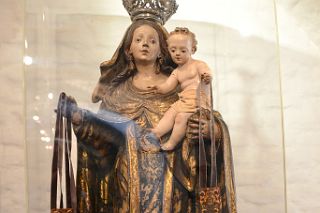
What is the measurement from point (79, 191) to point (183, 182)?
21 cm

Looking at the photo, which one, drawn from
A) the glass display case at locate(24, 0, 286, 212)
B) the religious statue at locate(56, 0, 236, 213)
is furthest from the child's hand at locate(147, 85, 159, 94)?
the glass display case at locate(24, 0, 286, 212)

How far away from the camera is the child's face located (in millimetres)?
1272

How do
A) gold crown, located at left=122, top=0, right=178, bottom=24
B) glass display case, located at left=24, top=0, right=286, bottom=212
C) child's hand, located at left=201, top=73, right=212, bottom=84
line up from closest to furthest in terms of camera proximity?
child's hand, located at left=201, top=73, right=212, bottom=84 < gold crown, located at left=122, top=0, right=178, bottom=24 < glass display case, located at left=24, top=0, right=286, bottom=212

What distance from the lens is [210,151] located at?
126cm

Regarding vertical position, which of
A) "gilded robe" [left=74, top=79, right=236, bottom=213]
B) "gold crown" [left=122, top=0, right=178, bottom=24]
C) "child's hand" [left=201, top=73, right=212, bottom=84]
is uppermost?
"gold crown" [left=122, top=0, right=178, bottom=24]

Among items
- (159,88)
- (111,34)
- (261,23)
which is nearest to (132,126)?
(159,88)

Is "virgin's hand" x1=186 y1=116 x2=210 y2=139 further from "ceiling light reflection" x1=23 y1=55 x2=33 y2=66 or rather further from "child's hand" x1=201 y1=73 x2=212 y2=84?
"ceiling light reflection" x1=23 y1=55 x2=33 y2=66

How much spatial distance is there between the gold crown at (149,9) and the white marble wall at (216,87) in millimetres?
169

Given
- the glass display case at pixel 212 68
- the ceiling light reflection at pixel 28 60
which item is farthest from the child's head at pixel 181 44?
the ceiling light reflection at pixel 28 60

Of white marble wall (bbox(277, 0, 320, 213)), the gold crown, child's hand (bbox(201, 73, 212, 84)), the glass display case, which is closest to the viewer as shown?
child's hand (bbox(201, 73, 212, 84))

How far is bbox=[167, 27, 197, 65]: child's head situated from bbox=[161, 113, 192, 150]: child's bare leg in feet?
0.37

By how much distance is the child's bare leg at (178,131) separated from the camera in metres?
1.26

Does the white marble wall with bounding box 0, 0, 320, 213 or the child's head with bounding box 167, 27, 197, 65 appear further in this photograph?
the white marble wall with bounding box 0, 0, 320, 213

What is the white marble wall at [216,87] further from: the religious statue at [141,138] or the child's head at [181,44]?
the child's head at [181,44]
